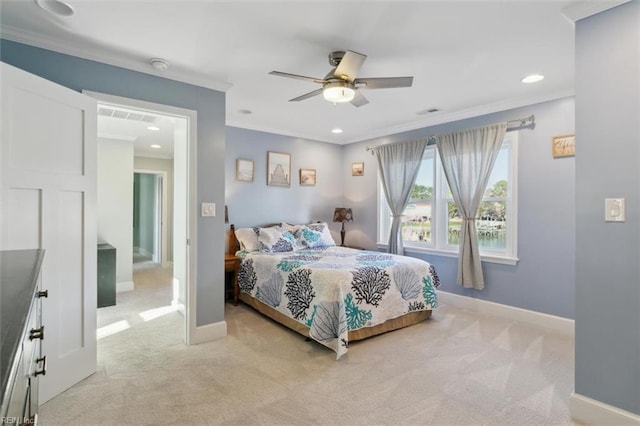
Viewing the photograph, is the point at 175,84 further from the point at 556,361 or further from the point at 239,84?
the point at 556,361

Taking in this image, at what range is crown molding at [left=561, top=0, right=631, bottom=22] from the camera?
1797 mm

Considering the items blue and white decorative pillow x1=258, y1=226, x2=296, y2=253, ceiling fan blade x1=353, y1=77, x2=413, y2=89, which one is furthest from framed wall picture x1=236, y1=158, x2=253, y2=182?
ceiling fan blade x1=353, y1=77, x2=413, y2=89

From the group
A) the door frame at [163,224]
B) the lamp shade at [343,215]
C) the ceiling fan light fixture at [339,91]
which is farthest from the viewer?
the door frame at [163,224]

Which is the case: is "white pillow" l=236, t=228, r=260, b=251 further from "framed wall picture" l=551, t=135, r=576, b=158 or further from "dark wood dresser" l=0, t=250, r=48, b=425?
"framed wall picture" l=551, t=135, r=576, b=158

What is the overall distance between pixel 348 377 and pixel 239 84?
283 cm

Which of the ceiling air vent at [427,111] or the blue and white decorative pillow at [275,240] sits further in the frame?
the blue and white decorative pillow at [275,240]

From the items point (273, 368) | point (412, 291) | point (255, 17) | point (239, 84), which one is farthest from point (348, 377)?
point (239, 84)

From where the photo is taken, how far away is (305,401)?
207cm

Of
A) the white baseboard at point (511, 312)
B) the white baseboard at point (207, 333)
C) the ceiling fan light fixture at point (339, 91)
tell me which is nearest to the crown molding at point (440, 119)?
the ceiling fan light fixture at point (339, 91)

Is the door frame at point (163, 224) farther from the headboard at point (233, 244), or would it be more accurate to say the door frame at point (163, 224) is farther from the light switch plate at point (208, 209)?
the light switch plate at point (208, 209)

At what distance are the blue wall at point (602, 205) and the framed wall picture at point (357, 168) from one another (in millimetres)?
3677

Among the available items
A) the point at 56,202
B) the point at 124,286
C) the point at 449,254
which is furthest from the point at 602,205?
the point at 124,286

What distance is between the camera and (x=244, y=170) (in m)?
4.70

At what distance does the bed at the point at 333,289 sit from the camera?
2.81 metres
